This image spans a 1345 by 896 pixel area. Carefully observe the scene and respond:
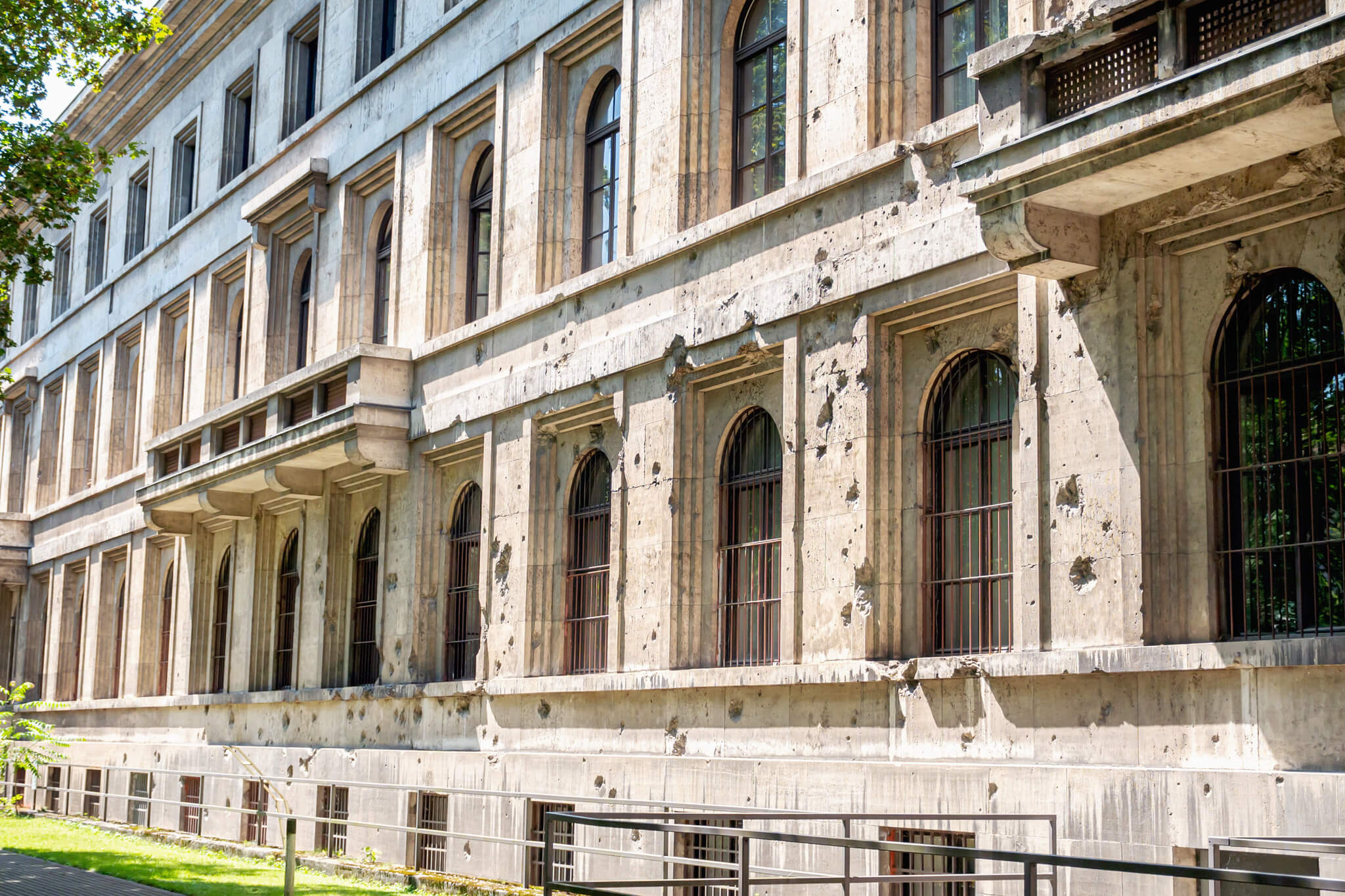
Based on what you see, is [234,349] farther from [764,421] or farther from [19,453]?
[764,421]

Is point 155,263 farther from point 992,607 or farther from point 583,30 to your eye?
point 992,607

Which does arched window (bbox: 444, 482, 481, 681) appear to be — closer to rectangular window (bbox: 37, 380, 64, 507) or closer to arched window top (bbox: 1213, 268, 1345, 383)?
arched window top (bbox: 1213, 268, 1345, 383)

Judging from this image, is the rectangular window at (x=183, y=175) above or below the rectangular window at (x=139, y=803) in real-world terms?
above

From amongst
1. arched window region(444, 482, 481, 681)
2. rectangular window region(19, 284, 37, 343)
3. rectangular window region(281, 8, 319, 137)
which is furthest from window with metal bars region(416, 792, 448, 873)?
rectangular window region(19, 284, 37, 343)

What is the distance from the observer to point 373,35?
26266 millimetres

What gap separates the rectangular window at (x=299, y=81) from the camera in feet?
95.5

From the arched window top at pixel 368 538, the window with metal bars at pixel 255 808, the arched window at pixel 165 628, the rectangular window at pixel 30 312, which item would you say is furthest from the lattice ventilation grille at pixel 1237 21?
the rectangular window at pixel 30 312

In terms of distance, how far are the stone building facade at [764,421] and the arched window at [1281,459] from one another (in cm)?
3

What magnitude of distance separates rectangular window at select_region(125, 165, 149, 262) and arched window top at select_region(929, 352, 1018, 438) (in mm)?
26883

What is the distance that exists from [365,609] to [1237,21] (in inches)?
673

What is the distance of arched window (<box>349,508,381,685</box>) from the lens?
24.4 m

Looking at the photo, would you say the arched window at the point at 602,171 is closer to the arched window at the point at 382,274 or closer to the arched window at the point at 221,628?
the arched window at the point at 382,274

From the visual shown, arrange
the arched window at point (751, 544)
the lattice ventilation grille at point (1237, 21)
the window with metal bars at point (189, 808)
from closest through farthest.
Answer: the lattice ventilation grille at point (1237, 21)
the arched window at point (751, 544)
the window with metal bars at point (189, 808)

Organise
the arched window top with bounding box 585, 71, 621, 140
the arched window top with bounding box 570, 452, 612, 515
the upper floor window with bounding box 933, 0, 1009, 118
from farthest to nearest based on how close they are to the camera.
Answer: the arched window top with bounding box 585, 71, 621, 140 < the arched window top with bounding box 570, 452, 612, 515 < the upper floor window with bounding box 933, 0, 1009, 118
